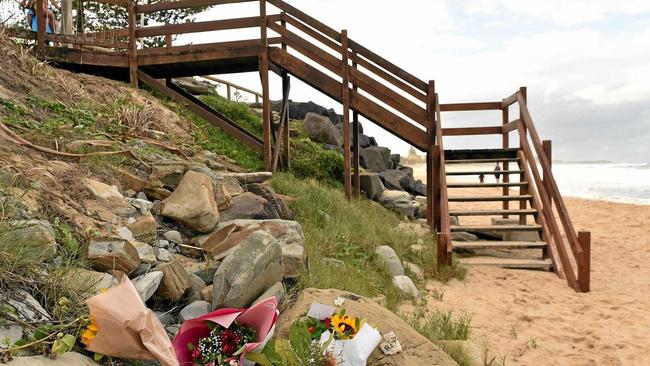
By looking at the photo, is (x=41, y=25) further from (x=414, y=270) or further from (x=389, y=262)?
(x=414, y=270)

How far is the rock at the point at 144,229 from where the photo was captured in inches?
150

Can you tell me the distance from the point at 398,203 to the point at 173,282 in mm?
8611

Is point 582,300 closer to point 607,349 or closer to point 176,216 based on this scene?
point 607,349

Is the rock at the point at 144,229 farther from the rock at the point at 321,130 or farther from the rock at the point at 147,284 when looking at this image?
the rock at the point at 321,130

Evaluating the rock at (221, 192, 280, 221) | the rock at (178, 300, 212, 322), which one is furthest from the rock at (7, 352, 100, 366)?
the rock at (221, 192, 280, 221)

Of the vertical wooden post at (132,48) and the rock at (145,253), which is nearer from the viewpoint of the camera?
the rock at (145,253)

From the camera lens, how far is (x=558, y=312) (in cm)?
527

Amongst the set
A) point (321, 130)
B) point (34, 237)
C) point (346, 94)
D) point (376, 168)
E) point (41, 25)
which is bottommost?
point (34, 237)

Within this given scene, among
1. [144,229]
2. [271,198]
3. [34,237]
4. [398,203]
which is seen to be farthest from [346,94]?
[34,237]

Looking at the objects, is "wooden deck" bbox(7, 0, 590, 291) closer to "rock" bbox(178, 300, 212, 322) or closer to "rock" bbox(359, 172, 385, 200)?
"rock" bbox(359, 172, 385, 200)

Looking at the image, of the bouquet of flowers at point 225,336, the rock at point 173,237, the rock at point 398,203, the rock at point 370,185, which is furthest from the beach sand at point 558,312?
the rock at point 370,185

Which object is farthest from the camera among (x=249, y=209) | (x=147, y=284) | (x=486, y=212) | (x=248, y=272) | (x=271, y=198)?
(x=486, y=212)

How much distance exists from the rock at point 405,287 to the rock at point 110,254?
3.14 metres

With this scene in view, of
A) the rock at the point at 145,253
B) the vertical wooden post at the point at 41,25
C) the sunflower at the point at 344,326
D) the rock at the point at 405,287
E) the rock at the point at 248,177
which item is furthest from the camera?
the vertical wooden post at the point at 41,25
